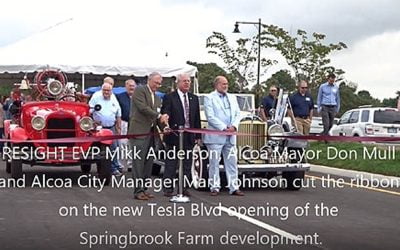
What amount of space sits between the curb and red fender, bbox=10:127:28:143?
285 inches

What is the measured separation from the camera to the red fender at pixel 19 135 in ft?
52.9

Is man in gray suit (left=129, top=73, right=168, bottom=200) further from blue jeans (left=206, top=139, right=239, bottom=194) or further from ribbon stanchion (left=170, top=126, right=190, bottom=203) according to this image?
blue jeans (left=206, top=139, right=239, bottom=194)

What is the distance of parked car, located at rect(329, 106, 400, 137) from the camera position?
107 ft

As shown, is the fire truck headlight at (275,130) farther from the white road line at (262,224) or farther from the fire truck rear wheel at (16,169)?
the fire truck rear wheel at (16,169)

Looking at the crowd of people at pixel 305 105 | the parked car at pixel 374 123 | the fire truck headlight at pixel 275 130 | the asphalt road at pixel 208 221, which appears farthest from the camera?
the parked car at pixel 374 123

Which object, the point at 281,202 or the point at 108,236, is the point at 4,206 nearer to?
the point at 108,236

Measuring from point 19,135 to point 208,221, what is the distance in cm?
613

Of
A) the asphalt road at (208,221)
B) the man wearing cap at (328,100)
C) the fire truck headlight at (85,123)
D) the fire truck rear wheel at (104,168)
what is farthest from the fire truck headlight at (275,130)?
the man wearing cap at (328,100)

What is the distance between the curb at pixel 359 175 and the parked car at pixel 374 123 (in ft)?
35.8

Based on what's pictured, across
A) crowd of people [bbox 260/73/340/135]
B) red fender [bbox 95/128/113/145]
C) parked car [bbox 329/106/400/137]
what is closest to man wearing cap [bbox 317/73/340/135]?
crowd of people [bbox 260/73/340/135]

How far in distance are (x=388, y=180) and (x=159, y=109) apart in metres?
6.07

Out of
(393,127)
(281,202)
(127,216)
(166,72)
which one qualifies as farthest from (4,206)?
(393,127)

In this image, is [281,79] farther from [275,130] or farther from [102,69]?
[275,130]

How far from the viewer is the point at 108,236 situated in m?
10.0
